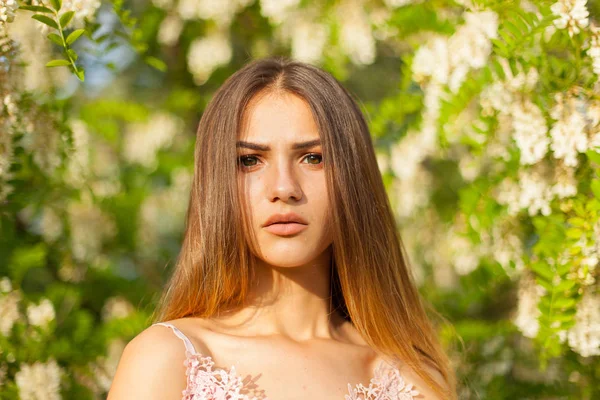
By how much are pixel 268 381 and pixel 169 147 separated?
10.7 ft

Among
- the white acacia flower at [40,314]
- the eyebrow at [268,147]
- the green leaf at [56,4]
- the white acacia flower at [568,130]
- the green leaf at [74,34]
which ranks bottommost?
the white acacia flower at [40,314]

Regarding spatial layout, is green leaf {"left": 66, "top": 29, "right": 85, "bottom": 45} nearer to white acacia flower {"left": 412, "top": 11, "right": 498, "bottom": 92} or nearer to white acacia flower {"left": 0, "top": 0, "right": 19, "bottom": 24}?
white acacia flower {"left": 0, "top": 0, "right": 19, "bottom": 24}

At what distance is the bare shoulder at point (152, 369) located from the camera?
171 centimetres

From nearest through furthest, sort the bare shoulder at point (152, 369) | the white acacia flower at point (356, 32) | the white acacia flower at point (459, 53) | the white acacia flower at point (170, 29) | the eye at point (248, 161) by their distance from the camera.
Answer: the bare shoulder at point (152, 369), the eye at point (248, 161), the white acacia flower at point (459, 53), the white acacia flower at point (356, 32), the white acacia flower at point (170, 29)

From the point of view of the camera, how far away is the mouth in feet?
6.19

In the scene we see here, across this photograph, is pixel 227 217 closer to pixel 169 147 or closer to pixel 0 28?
pixel 0 28

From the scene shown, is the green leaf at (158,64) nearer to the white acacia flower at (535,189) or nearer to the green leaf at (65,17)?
the green leaf at (65,17)

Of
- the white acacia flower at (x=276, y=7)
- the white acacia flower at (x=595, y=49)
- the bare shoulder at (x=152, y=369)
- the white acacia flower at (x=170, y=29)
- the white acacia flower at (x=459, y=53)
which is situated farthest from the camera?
the white acacia flower at (x=170, y=29)

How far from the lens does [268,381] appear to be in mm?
1876

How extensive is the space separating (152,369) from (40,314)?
3.71 feet

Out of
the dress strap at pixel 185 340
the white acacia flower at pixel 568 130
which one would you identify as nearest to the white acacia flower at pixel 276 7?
the white acacia flower at pixel 568 130

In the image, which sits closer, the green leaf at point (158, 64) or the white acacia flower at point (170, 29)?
the green leaf at point (158, 64)

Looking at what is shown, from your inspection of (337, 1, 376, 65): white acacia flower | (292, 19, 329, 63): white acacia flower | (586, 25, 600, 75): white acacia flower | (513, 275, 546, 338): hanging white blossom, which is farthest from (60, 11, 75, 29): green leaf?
(337, 1, 376, 65): white acacia flower

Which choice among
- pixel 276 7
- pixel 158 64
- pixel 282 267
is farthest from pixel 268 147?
pixel 276 7
